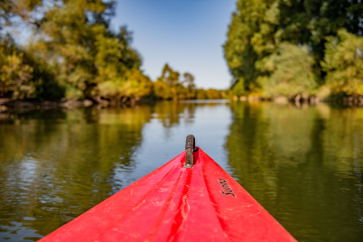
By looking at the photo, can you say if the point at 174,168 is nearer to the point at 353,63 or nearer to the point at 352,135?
the point at 352,135

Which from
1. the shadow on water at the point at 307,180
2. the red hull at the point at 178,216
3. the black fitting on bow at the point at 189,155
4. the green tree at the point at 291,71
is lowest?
the shadow on water at the point at 307,180

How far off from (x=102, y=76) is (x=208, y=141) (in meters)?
38.6

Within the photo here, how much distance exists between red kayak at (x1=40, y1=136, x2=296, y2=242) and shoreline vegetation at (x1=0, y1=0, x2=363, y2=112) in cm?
3026

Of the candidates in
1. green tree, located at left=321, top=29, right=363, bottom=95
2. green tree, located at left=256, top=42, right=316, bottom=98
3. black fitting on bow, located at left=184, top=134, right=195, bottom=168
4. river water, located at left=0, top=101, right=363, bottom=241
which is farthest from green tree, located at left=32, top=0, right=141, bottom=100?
black fitting on bow, located at left=184, top=134, right=195, bottom=168

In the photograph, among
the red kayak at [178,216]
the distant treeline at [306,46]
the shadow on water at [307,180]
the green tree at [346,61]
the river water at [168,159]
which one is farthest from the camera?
the distant treeline at [306,46]

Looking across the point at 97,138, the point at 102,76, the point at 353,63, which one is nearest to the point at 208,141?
the point at 97,138

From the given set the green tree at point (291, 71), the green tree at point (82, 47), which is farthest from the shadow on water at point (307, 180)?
the green tree at point (82, 47)

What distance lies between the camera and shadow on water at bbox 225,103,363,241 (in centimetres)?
347

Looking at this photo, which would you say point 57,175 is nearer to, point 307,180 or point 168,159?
point 168,159

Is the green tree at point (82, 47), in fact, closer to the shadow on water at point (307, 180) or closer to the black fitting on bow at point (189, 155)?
the shadow on water at point (307, 180)

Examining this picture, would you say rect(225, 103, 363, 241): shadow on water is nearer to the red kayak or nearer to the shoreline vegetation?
the red kayak

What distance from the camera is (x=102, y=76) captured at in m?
45.0

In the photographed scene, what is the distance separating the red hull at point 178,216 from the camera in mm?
2016

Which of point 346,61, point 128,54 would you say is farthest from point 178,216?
point 128,54
